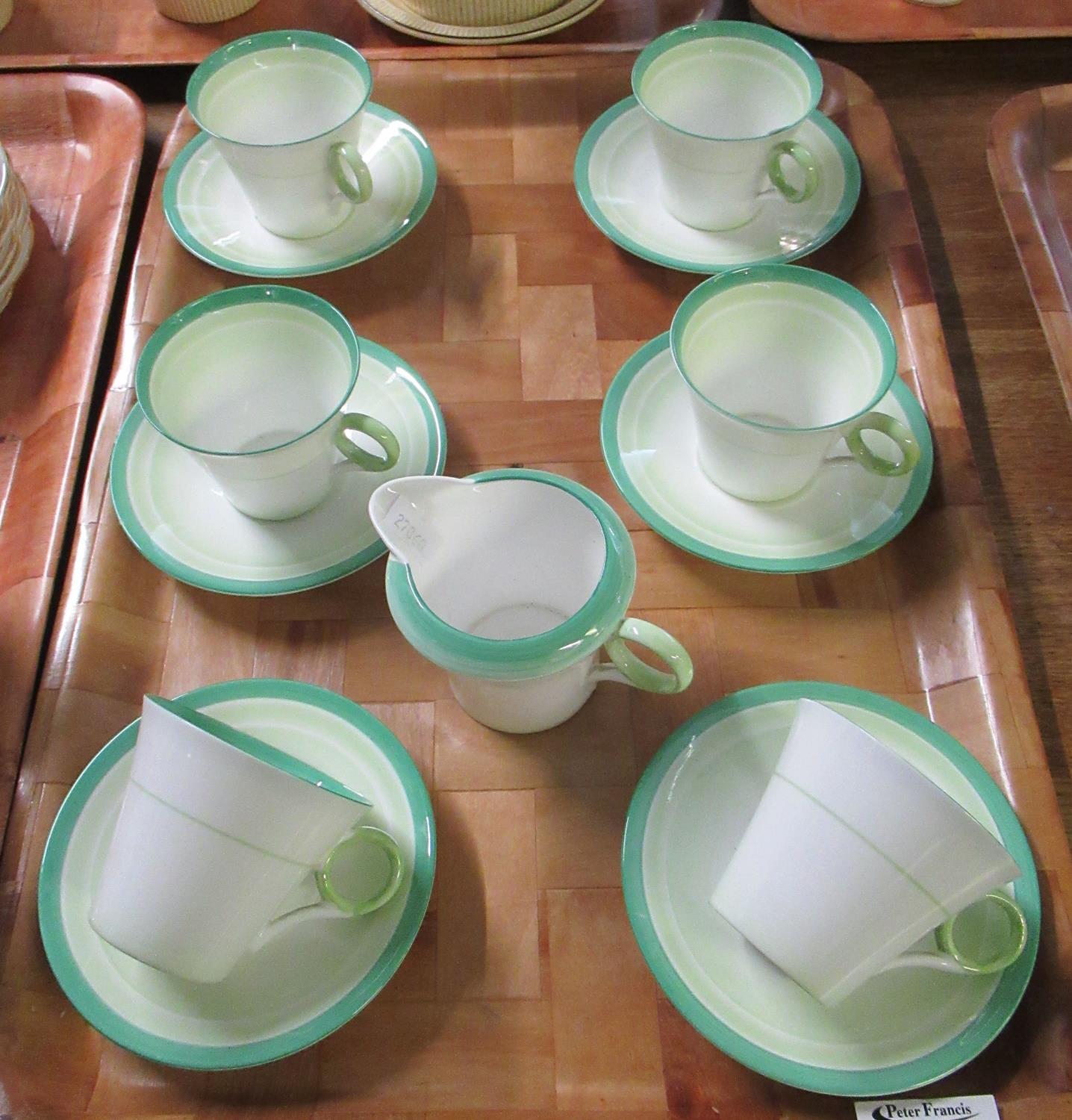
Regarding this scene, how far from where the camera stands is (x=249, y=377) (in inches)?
23.0

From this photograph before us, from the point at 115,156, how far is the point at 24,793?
1.69 feet

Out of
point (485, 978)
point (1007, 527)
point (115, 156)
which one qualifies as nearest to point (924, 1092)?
point (485, 978)

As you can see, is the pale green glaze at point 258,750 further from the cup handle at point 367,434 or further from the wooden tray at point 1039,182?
the wooden tray at point 1039,182

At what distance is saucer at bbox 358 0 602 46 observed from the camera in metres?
0.80

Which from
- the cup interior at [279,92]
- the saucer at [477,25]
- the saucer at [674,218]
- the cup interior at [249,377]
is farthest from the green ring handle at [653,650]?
the saucer at [477,25]

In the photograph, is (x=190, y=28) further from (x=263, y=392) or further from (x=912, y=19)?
(x=912, y=19)

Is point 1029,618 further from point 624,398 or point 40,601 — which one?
point 40,601

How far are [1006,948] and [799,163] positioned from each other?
504 millimetres

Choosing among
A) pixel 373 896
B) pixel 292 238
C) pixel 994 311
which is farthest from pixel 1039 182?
pixel 373 896

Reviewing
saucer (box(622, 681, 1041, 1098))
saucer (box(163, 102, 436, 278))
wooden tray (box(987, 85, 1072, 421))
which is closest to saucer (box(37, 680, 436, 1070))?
saucer (box(622, 681, 1041, 1098))

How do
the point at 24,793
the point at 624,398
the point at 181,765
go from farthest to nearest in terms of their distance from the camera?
the point at 624,398, the point at 24,793, the point at 181,765

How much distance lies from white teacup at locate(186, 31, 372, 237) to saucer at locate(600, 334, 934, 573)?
25cm

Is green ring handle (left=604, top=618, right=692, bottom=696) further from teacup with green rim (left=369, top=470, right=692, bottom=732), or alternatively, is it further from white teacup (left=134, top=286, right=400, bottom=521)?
white teacup (left=134, top=286, right=400, bottom=521)

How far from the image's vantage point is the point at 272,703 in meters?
0.50
